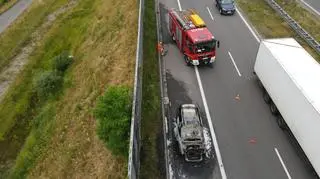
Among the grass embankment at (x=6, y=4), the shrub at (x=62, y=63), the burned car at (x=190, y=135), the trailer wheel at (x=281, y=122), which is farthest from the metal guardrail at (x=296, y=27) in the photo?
the grass embankment at (x=6, y=4)

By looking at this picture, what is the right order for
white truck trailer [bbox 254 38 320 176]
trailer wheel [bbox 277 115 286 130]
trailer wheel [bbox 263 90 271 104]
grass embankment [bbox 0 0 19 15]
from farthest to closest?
grass embankment [bbox 0 0 19 15] → trailer wheel [bbox 263 90 271 104] → trailer wheel [bbox 277 115 286 130] → white truck trailer [bbox 254 38 320 176]

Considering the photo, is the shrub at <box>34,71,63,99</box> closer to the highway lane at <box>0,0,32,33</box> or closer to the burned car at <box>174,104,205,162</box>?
the burned car at <box>174,104,205,162</box>

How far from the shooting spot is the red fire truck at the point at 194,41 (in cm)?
2847

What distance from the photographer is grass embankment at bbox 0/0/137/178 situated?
86.0ft

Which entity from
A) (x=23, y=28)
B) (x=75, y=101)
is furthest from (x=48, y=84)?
(x=23, y=28)

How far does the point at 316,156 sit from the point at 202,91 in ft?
33.2

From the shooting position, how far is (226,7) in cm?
3759

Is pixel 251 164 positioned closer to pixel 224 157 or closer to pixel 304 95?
pixel 224 157

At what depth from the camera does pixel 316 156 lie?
19.4 m

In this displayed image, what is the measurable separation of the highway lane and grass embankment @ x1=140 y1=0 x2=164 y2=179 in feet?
88.5

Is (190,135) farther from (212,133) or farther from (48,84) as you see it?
(48,84)

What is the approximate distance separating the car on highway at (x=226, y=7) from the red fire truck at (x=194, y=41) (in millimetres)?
7602

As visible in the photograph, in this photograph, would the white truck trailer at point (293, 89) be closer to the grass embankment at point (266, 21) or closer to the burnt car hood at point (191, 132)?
the burnt car hood at point (191, 132)

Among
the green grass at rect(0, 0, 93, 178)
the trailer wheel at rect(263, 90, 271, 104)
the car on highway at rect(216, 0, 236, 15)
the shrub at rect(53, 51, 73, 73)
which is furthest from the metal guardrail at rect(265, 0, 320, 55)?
the shrub at rect(53, 51, 73, 73)
